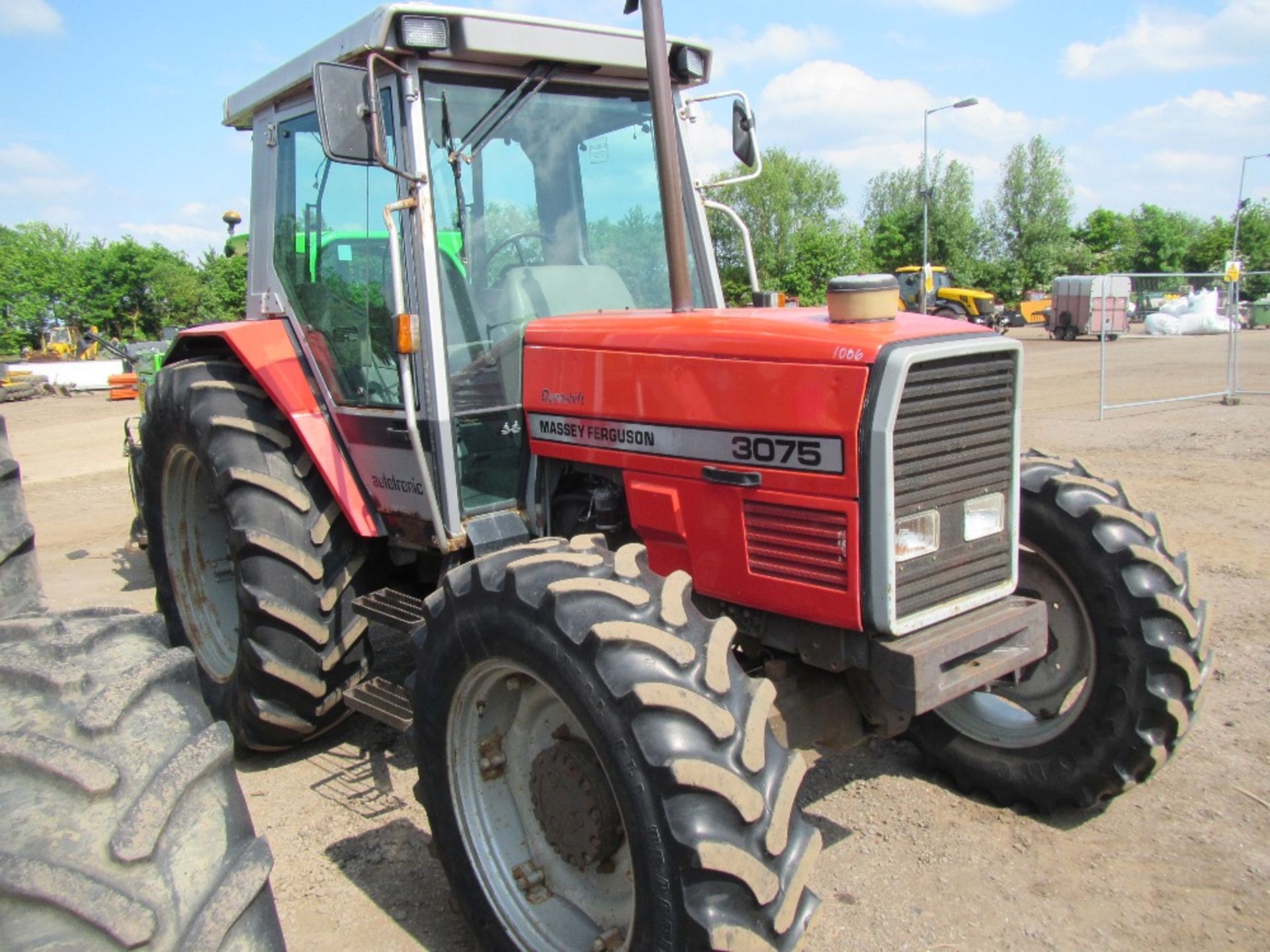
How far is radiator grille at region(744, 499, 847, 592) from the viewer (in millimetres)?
2660

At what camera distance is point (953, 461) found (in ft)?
9.16

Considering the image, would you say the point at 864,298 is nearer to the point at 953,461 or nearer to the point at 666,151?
the point at 953,461

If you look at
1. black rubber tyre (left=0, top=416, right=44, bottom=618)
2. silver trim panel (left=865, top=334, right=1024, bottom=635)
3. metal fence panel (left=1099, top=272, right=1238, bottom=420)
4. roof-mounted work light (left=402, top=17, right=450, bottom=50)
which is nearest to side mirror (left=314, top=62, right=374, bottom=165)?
roof-mounted work light (left=402, top=17, right=450, bottom=50)

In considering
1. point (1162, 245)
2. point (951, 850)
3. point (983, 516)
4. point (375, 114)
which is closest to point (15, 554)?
point (375, 114)

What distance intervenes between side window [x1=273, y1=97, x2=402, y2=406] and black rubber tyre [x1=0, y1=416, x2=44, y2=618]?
52.9 inches

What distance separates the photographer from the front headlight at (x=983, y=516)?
286 cm

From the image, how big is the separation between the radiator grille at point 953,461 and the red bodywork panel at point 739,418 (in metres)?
0.13

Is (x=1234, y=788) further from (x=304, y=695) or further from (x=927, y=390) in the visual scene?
(x=304, y=695)

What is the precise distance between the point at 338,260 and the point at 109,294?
44157mm

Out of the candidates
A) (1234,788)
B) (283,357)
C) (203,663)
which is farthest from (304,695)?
(1234,788)

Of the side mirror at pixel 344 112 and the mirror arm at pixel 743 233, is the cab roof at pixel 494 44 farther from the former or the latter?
the mirror arm at pixel 743 233

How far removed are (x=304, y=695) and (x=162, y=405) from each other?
1.46 metres

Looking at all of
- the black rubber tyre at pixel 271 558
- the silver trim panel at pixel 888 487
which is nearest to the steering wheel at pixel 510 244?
the black rubber tyre at pixel 271 558

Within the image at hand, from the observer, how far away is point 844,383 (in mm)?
2586
